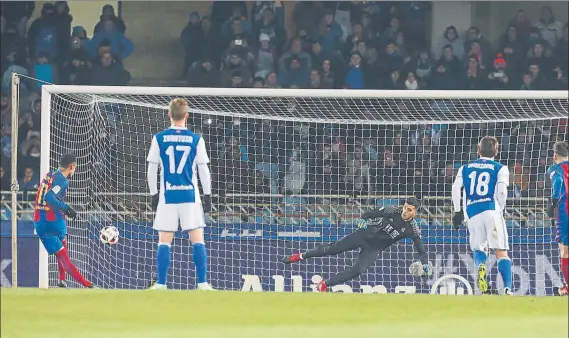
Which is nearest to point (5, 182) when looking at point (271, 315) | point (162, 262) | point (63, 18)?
point (63, 18)

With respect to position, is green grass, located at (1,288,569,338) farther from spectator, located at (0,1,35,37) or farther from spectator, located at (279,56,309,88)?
spectator, located at (0,1,35,37)

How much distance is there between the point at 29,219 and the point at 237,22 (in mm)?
4828

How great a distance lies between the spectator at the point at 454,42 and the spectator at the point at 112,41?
4.52 metres

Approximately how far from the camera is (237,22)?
1852cm

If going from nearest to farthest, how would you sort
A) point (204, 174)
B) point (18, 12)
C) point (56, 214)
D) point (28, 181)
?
point (204, 174), point (56, 214), point (28, 181), point (18, 12)

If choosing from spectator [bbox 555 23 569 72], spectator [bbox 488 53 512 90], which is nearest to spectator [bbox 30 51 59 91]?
spectator [bbox 488 53 512 90]

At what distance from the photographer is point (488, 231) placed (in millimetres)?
11258

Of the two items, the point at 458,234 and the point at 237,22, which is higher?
the point at 237,22

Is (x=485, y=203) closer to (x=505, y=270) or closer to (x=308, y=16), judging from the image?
(x=505, y=270)

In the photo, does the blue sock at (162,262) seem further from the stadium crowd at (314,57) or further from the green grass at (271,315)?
the stadium crowd at (314,57)

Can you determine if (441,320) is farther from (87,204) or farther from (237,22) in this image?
(237,22)

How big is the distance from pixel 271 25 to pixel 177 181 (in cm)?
928

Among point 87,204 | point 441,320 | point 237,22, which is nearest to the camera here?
point 441,320

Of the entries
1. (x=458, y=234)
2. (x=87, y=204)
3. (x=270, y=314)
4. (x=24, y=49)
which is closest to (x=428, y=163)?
(x=458, y=234)
